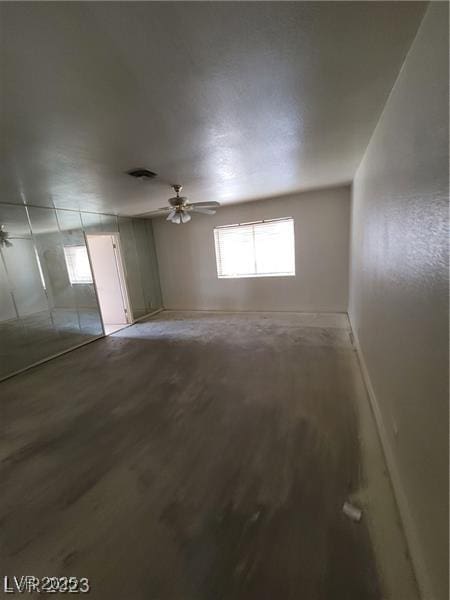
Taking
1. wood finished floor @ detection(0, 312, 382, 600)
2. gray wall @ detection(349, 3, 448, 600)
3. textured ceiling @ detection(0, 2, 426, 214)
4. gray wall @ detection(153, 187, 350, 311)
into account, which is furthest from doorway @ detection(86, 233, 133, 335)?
gray wall @ detection(349, 3, 448, 600)

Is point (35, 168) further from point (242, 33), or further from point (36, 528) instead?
point (36, 528)

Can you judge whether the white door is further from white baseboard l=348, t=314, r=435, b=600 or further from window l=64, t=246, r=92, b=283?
white baseboard l=348, t=314, r=435, b=600

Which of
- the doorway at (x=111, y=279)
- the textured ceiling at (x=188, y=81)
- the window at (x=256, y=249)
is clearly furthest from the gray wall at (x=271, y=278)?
the textured ceiling at (x=188, y=81)

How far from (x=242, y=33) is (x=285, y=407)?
247 centimetres

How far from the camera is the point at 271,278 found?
16.8ft

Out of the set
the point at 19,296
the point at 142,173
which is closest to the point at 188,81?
the point at 142,173

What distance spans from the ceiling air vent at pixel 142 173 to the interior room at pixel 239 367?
31mm

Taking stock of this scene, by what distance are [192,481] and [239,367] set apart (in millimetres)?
1547

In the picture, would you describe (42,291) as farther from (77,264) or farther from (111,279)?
(111,279)

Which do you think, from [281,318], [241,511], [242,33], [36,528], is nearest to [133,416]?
[36,528]

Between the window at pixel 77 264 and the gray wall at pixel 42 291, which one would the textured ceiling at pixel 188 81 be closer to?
the gray wall at pixel 42 291

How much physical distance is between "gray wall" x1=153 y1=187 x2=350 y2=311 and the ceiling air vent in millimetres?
2667

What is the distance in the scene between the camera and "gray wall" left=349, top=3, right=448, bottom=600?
2.88 ft

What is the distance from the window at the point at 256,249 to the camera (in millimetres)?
4898
